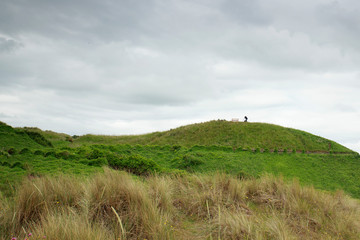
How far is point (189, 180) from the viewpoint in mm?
8938

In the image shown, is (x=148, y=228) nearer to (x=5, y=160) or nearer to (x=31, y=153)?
(x=5, y=160)

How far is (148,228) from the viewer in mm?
4656

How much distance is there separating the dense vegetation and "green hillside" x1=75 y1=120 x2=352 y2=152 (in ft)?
0.38

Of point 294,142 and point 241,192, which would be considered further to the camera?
point 294,142

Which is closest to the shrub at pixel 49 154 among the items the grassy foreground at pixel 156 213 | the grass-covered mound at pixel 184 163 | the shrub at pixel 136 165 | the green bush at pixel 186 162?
the grass-covered mound at pixel 184 163

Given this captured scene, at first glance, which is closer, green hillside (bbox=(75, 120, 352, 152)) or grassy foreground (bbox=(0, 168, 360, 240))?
grassy foreground (bbox=(0, 168, 360, 240))

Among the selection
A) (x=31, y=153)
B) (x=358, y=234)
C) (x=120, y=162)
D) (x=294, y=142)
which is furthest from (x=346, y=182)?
(x=31, y=153)

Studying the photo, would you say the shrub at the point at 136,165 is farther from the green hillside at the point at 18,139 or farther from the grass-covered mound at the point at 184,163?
the green hillside at the point at 18,139

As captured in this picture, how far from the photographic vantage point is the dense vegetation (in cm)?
487

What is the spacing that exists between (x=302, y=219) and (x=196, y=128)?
2348 centimetres

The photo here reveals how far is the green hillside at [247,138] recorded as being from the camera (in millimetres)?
24967

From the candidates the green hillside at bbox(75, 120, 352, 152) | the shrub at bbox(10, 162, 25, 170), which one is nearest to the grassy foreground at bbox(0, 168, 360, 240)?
the shrub at bbox(10, 162, 25, 170)

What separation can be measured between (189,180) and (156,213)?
405cm

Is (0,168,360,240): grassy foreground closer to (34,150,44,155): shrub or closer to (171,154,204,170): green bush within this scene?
(34,150,44,155): shrub
